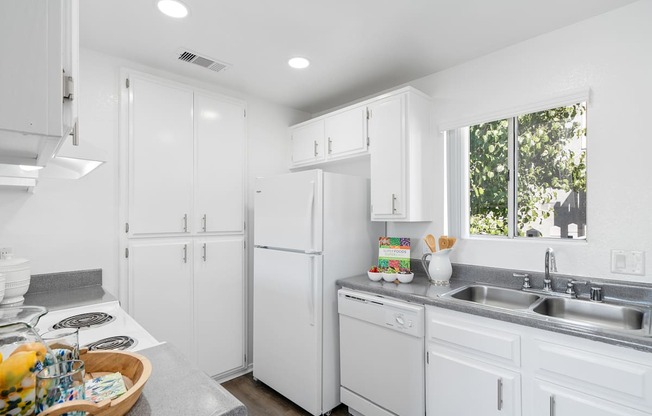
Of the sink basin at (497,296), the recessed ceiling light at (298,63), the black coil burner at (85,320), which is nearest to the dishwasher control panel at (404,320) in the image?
the sink basin at (497,296)

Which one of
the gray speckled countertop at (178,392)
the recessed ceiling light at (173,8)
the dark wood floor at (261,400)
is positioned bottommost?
the dark wood floor at (261,400)

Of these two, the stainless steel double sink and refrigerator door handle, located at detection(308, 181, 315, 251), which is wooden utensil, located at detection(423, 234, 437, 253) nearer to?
the stainless steel double sink

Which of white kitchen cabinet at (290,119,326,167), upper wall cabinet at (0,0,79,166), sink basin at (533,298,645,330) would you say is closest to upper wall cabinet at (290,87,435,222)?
white kitchen cabinet at (290,119,326,167)

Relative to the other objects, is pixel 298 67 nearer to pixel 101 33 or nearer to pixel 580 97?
pixel 101 33

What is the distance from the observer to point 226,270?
2.82 m

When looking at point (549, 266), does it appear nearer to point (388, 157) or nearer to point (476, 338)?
point (476, 338)

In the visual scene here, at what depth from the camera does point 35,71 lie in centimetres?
60

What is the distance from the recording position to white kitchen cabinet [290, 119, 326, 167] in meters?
2.97

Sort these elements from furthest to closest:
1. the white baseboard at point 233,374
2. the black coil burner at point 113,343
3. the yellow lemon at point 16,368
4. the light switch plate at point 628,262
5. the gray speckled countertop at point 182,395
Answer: the white baseboard at point 233,374 < the light switch plate at point 628,262 < the black coil burner at point 113,343 < the gray speckled countertop at point 182,395 < the yellow lemon at point 16,368

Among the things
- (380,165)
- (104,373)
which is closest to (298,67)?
(380,165)

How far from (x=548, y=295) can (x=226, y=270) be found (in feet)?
7.60

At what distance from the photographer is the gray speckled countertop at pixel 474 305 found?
4.29ft

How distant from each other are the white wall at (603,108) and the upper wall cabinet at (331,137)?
97cm

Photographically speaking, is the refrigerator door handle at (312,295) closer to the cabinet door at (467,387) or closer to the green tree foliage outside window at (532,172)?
the cabinet door at (467,387)
